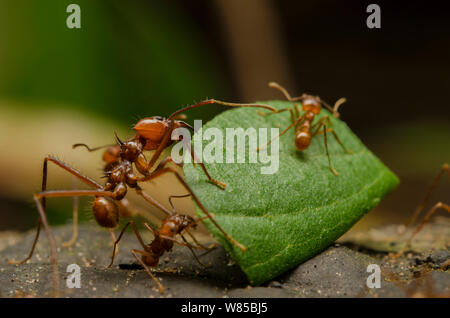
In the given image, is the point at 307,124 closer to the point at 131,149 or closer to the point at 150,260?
the point at 131,149

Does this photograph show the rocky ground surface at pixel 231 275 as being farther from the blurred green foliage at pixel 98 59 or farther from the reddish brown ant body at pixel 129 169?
the blurred green foliage at pixel 98 59

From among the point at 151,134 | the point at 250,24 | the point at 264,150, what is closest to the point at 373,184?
the point at 264,150

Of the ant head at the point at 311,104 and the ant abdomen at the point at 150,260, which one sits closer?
the ant abdomen at the point at 150,260

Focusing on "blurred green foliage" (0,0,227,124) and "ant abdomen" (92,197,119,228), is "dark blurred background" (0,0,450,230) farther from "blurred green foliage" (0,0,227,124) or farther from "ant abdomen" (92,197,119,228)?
Answer: "ant abdomen" (92,197,119,228)

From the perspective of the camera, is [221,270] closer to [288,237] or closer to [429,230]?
[288,237]

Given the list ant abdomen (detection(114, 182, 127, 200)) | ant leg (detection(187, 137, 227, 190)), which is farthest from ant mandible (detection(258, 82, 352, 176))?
ant abdomen (detection(114, 182, 127, 200))

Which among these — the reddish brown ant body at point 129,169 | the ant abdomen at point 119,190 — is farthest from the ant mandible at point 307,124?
the ant abdomen at point 119,190
